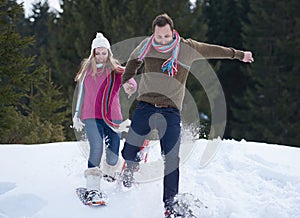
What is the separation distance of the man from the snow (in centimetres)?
38

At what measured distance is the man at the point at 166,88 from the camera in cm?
272

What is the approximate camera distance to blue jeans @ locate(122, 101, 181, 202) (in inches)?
107

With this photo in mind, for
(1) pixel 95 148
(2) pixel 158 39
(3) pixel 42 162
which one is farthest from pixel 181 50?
(3) pixel 42 162

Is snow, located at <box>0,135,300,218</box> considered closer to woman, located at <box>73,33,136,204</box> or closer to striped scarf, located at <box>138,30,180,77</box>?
woman, located at <box>73,33,136,204</box>

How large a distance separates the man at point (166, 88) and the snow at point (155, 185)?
0.38m

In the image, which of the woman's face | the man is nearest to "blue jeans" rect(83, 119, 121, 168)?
the man

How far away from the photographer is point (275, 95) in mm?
13273

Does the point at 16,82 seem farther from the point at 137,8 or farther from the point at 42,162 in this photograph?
the point at 137,8

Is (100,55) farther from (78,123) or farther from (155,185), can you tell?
(155,185)

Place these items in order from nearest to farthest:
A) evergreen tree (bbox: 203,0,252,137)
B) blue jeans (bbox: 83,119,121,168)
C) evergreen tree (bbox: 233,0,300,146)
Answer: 1. blue jeans (bbox: 83,119,121,168)
2. evergreen tree (bbox: 233,0,300,146)
3. evergreen tree (bbox: 203,0,252,137)

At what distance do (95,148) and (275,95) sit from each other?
1131cm

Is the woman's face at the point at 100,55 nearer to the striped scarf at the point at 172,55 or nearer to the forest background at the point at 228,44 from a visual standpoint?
the striped scarf at the point at 172,55

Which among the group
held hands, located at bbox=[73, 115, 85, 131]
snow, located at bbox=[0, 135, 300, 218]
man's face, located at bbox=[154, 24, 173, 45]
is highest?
man's face, located at bbox=[154, 24, 173, 45]

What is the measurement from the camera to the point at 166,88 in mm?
2773
